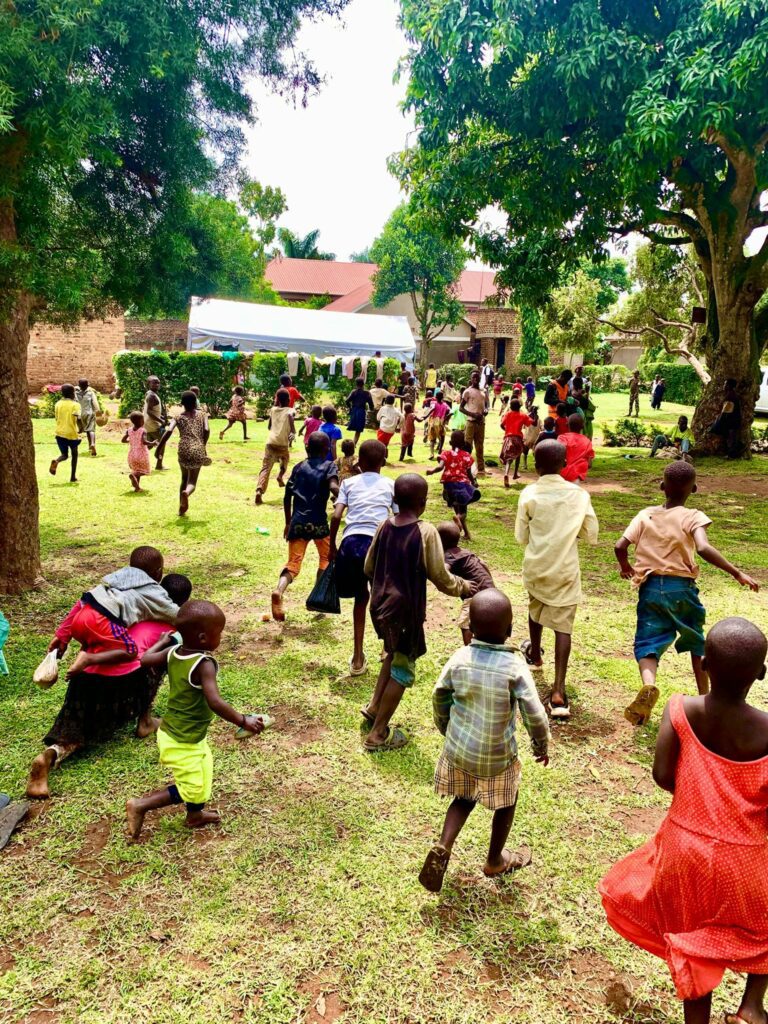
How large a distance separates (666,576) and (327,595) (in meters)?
2.24

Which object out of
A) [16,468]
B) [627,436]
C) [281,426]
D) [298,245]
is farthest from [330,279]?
[16,468]

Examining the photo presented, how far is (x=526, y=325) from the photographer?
138ft

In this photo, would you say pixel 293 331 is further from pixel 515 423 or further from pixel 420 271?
pixel 420 271

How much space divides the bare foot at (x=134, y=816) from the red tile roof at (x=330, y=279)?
46.8 m

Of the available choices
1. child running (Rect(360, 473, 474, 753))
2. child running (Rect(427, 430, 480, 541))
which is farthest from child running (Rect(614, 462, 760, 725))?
child running (Rect(427, 430, 480, 541))

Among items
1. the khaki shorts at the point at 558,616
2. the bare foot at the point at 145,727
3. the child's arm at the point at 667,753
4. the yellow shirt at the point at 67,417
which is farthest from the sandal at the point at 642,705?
the yellow shirt at the point at 67,417

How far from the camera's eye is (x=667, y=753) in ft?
7.35

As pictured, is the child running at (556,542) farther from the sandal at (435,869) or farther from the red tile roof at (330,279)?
the red tile roof at (330,279)

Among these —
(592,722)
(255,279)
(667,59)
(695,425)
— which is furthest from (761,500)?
(255,279)

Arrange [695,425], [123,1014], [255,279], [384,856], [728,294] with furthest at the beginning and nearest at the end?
[255,279] → [695,425] → [728,294] → [384,856] → [123,1014]

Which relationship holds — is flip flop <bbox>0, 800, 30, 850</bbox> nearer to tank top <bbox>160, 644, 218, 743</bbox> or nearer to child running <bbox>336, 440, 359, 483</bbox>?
tank top <bbox>160, 644, 218, 743</bbox>

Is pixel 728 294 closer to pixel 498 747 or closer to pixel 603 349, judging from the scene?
pixel 498 747

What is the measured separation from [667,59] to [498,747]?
982cm

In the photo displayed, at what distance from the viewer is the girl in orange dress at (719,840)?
207cm
